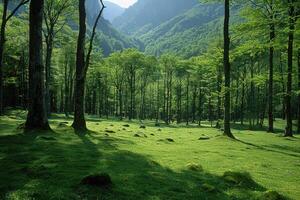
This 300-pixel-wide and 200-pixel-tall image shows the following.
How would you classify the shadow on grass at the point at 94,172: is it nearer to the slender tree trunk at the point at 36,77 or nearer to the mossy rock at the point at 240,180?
the mossy rock at the point at 240,180

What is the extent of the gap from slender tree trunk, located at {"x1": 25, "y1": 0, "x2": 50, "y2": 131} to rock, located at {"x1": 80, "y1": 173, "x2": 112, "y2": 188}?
11213mm

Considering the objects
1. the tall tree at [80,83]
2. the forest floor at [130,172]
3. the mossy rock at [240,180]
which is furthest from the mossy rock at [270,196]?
the tall tree at [80,83]

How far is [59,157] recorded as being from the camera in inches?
548

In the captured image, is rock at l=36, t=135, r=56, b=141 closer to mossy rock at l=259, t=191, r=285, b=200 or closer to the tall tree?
the tall tree

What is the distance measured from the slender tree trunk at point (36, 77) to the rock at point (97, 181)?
11.2 metres

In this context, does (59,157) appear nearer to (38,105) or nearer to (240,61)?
(38,105)

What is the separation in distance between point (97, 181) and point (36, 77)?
12174 mm

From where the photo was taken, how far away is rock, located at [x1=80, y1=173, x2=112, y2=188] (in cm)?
1026

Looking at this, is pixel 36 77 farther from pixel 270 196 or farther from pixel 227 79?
pixel 227 79

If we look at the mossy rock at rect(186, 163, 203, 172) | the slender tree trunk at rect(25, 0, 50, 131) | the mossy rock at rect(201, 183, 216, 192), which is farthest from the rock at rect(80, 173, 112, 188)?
the slender tree trunk at rect(25, 0, 50, 131)

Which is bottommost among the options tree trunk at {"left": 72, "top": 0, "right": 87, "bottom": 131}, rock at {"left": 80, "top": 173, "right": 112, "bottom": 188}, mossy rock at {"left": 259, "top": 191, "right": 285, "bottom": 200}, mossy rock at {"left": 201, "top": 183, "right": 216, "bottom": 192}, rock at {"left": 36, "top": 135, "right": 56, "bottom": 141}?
mossy rock at {"left": 259, "top": 191, "right": 285, "bottom": 200}

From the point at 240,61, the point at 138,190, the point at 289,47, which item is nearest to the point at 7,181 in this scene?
the point at 138,190

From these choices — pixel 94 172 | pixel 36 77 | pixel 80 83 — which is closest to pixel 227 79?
pixel 80 83

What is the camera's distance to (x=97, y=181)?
10312mm
